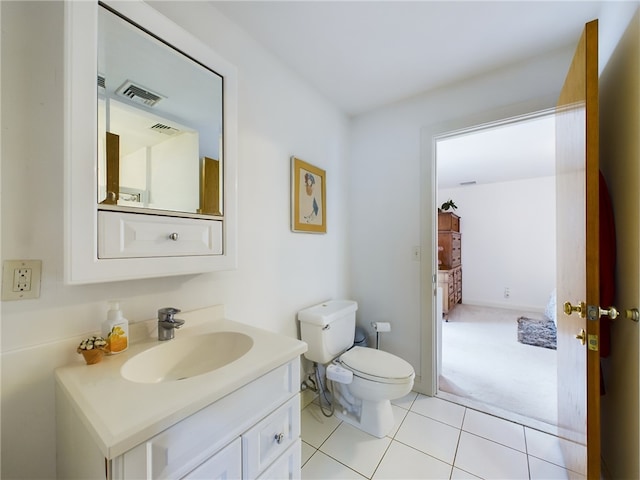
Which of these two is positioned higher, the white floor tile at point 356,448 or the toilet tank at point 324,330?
the toilet tank at point 324,330

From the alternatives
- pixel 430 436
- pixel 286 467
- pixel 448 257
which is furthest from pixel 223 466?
pixel 448 257

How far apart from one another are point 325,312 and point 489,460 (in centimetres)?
116

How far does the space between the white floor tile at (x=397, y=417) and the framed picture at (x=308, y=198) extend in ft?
4.44

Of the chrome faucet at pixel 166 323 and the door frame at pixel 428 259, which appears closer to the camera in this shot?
the chrome faucet at pixel 166 323

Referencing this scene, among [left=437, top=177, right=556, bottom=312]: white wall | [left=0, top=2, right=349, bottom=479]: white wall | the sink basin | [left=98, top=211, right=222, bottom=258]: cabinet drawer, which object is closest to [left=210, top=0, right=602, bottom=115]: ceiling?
[left=0, top=2, right=349, bottom=479]: white wall

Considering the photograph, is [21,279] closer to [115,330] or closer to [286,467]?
[115,330]

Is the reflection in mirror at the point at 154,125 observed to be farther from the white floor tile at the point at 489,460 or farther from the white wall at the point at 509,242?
the white wall at the point at 509,242

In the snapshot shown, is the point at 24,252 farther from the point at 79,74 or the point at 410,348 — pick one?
Answer: the point at 410,348

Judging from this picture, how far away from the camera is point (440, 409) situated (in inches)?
71.9

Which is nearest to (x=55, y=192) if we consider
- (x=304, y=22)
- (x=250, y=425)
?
(x=250, y=425)

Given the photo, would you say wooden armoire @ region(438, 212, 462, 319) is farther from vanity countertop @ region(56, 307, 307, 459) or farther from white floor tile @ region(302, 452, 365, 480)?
vanity countertop @ region(56, 307, 307, 459)

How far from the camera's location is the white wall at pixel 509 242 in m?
4.39

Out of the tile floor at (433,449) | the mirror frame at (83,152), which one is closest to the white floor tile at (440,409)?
the tile floor at (433,449)

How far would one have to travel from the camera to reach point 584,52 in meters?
0.99
